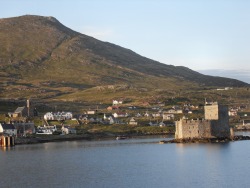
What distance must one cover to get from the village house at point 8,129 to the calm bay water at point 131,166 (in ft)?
71.4

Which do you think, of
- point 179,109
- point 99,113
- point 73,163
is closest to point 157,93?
point 179,109

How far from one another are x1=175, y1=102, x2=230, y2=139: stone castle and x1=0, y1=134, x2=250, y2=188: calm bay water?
11.0ft

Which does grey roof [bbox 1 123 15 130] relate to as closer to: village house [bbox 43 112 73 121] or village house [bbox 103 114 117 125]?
village house [bbox 43 112 73 121]

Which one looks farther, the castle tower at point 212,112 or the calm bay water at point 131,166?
the castle tower at point 212,112

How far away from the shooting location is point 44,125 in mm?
115688

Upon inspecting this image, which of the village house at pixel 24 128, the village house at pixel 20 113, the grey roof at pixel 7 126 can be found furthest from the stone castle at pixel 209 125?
the village house at pixel 20 113

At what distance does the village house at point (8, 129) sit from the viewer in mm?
105438

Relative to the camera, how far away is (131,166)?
61250mm

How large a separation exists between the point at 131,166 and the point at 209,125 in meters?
26.9

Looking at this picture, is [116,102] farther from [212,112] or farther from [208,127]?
[208,127]

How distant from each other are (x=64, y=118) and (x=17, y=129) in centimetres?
2381

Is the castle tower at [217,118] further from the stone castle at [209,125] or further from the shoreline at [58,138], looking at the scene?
the shoreline at [58,138]

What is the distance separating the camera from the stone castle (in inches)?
3349

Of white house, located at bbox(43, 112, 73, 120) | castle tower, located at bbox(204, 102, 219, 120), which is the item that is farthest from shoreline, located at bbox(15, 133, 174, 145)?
castle tower, located at bbox(204, 102, 219, 120)
